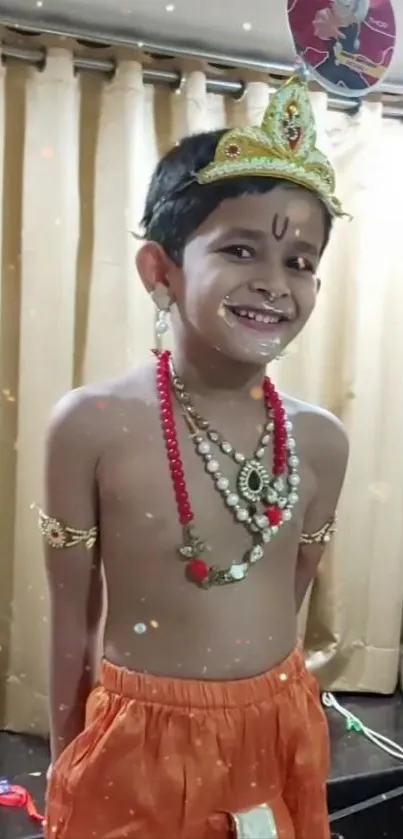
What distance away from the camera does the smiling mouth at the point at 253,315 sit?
33.5 inches

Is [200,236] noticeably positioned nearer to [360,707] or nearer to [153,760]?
[153,760]

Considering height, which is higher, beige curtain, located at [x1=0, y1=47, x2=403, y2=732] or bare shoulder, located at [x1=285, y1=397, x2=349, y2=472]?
beige curtain, located at [x1=0, y1=47, x2=403, y2=732]

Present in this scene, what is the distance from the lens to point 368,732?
171 cm

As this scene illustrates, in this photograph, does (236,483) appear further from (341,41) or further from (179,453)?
(341,41)

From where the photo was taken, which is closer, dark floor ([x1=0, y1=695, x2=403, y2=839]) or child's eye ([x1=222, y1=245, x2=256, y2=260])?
child's eye ([x1=222, y1=245, x2=256, y2=260])

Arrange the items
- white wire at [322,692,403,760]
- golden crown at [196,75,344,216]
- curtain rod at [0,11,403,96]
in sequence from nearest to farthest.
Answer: golden crown at [196,75,344,216]
curtain rod at [0,11,403,96]
white wire at [322,692,403,760]

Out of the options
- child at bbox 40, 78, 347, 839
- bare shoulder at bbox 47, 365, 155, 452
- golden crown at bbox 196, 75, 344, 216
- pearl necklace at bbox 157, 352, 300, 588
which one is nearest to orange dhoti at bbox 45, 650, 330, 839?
child at bbox 40, 78, 347, 839

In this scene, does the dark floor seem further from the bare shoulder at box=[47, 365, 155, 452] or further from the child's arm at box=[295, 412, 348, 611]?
the bare shoulder at box=[47, 365, 155, 452]

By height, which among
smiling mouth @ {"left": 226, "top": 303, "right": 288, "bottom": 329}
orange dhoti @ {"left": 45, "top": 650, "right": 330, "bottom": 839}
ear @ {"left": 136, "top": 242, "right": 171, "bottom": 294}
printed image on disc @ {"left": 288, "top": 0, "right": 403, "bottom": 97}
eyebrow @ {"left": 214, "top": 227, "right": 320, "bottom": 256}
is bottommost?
orange dhoti @ {"left": 45, "top": 650, "right": 330, "bottom": 839}

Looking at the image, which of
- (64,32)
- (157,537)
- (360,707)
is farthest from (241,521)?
(360,707)

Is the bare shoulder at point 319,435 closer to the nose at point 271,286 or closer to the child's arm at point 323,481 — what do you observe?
the child's arm at point 323,481

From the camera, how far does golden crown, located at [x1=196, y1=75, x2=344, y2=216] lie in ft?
2.77

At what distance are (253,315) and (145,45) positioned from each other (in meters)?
0.83

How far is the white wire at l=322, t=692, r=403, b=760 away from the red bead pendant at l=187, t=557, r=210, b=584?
972 mm
